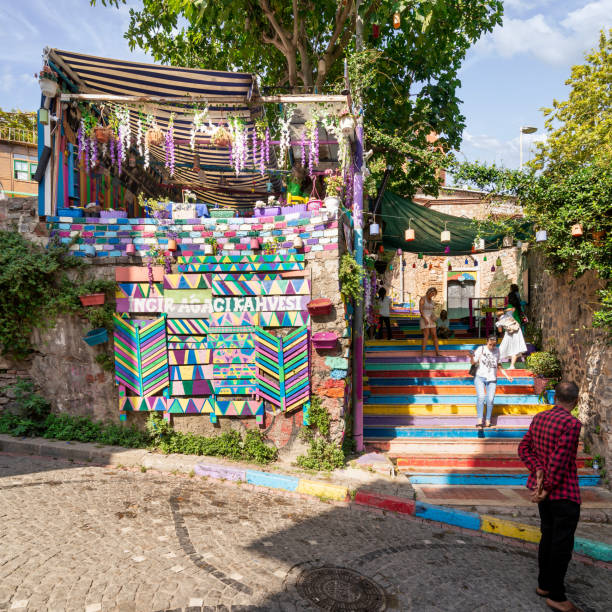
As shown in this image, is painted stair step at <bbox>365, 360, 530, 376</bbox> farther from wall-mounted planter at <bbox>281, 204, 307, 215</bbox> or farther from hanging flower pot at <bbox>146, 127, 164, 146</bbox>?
hanging flower pot at <bbox>146, 127, 164, 146</bbox>

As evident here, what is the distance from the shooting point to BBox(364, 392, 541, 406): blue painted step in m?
8.70

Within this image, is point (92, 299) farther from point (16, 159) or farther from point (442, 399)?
point (16, 159)

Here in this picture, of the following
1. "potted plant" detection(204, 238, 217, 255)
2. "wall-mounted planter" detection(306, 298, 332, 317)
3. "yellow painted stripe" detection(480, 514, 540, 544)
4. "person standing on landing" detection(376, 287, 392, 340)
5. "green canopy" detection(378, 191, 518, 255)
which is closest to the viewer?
"yellow painted stripe" detection(480, 514, 540, 544)

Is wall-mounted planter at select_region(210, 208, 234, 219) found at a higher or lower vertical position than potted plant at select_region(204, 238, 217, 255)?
higher

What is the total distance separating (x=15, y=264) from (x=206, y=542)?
205 inches

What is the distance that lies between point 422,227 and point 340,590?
9179 mm

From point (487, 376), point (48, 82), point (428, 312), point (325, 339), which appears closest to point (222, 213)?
point (325, 339)

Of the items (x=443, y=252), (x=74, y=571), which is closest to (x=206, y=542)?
(x=74, y=571)

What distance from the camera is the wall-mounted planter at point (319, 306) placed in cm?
650

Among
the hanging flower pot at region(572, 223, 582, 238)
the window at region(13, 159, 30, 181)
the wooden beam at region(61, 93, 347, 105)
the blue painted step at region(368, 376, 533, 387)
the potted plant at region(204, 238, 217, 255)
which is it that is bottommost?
the blue painted step at region(368, 376, 533, 387)

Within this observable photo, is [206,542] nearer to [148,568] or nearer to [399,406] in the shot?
[148,568]

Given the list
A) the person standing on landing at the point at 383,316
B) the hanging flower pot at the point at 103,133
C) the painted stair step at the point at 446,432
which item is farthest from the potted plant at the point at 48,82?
the person standing on landing at the point at 383,316

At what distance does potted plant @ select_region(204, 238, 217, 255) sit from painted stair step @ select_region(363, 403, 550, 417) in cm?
410

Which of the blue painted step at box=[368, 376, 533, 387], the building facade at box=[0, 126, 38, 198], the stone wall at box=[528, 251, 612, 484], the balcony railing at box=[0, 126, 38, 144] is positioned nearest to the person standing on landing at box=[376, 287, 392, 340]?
the blue painted step at box=[368, 376, 533, 387]
